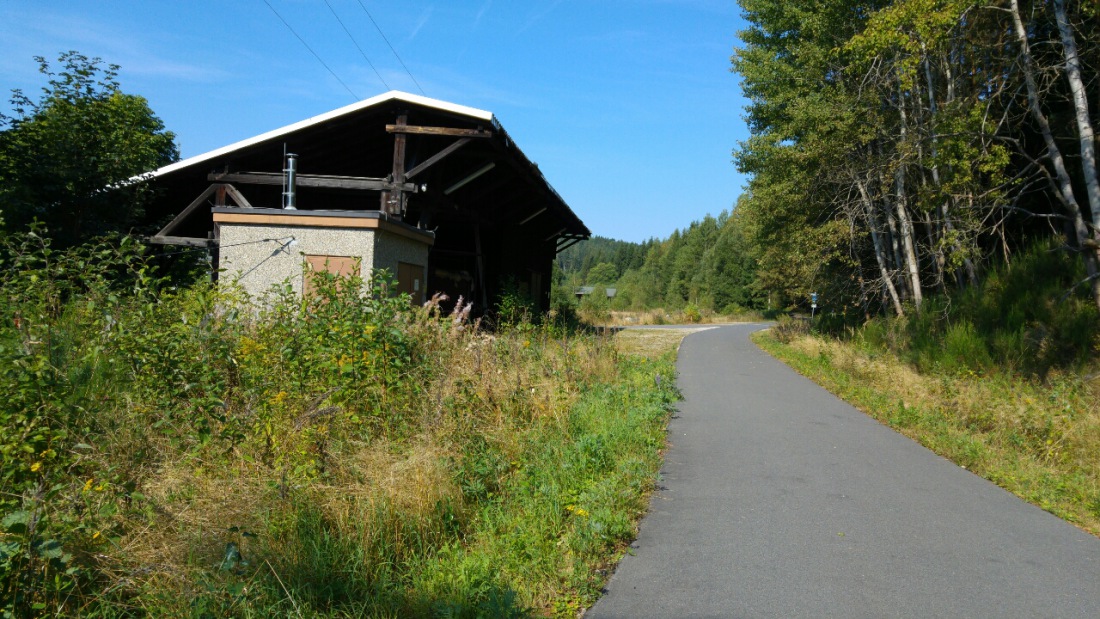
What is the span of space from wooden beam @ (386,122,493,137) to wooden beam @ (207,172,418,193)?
1.07 meters

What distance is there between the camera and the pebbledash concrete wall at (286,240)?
40.6 ft

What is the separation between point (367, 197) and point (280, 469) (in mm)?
14024

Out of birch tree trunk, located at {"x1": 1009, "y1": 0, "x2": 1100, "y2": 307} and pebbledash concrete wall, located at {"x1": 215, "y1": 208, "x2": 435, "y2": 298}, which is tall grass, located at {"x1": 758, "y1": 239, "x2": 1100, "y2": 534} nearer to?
birch tree trunk, located at {"x1": 1009, "y1": 0, "x2": 1100, "y2": 307}

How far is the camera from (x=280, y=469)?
17.7ft

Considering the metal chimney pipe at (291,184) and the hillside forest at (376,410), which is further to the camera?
the metal chimney pipe at (291,184)

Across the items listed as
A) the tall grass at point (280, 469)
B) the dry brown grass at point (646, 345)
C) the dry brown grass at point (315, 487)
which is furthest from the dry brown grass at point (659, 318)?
the tall grass at point (280, 469)

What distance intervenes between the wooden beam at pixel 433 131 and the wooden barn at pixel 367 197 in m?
0.03

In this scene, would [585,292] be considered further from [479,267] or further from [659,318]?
[479,267]

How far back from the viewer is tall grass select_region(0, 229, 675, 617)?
162 inches

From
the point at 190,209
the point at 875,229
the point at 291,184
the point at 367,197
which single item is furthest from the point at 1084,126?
the point at 190,209

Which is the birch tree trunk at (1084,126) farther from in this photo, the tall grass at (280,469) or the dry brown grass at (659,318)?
the dry brown grass at (659,318)

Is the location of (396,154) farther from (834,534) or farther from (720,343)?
(720,343)

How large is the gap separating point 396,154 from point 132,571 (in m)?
12.1

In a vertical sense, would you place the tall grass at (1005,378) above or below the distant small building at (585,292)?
below
